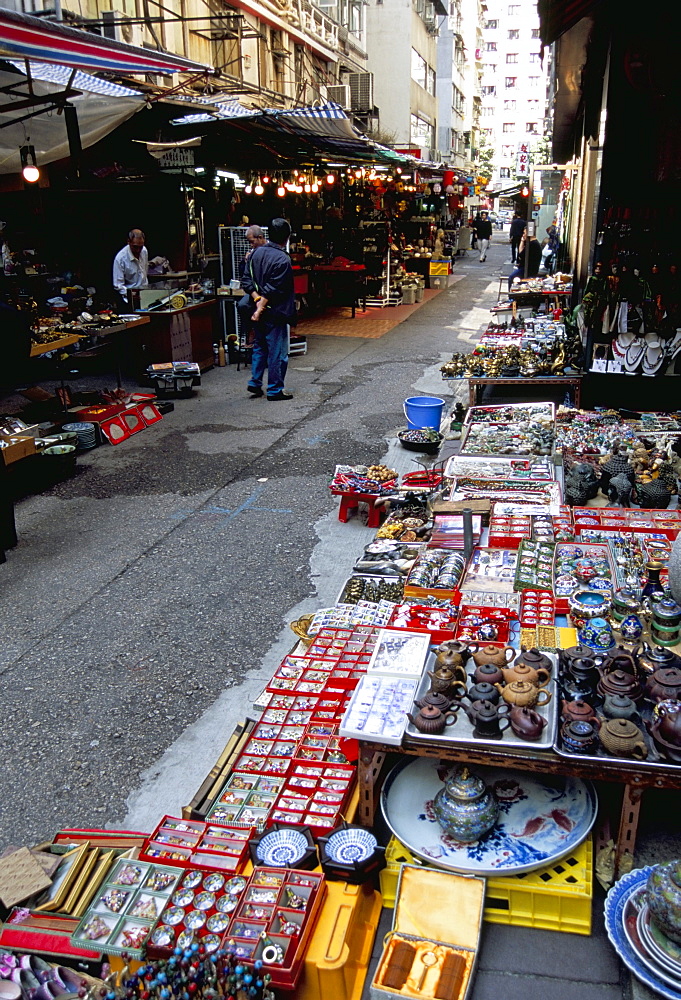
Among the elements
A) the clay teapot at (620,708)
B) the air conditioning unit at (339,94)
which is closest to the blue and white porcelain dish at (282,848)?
the clay teapot at (620,708)

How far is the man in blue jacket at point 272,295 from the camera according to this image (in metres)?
9.88

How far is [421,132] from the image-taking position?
3994cm

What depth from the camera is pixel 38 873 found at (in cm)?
296

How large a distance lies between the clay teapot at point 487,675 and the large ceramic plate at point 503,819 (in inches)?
15.8

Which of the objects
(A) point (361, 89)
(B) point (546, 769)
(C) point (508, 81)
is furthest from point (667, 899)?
(C) point (508, 81)

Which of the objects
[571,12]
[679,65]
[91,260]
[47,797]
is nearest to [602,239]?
[679,65]

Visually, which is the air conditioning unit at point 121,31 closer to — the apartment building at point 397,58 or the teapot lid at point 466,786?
the teapot lid at point 466,786

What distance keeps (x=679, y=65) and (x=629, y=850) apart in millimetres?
6553

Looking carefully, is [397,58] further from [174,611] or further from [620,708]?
[620,708]

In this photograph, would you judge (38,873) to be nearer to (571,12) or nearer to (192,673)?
(192,673)

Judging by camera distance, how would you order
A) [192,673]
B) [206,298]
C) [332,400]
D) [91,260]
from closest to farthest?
1. [192,673]
2. [332,400]
3. [206,298]
4. [91,260]

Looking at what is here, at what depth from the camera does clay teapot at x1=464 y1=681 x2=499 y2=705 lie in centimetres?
312

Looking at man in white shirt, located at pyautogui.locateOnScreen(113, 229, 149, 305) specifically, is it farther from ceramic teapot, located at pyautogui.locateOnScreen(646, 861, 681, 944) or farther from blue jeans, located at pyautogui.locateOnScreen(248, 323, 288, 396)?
ceramic teapot, located at pyautogui.locateOnScreen(646, 861, 681, 944)

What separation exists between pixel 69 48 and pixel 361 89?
2504 cm
